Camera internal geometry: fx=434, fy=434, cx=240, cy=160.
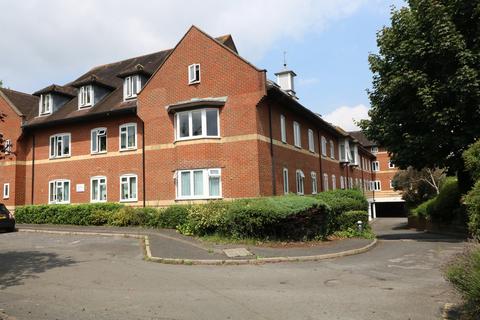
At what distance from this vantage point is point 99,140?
25125 mm

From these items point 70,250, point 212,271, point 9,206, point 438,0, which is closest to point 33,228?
point 9,206

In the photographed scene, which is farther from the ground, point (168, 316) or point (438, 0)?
point (438, 0)

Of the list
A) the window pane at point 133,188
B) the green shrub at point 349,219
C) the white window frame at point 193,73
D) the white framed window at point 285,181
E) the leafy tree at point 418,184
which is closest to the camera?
the green shrub at point 349,219

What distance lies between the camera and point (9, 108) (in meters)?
27.8

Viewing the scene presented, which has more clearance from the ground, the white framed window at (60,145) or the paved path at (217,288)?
the white framed window at (60,145)

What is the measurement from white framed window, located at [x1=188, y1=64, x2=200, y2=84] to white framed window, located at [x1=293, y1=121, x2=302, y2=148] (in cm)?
700

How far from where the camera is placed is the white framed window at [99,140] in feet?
81.8

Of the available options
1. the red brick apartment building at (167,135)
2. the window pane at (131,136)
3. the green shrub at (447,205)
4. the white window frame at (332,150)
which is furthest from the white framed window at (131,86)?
the green shrub at (447,205)

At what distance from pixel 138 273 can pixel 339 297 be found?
17.0ft

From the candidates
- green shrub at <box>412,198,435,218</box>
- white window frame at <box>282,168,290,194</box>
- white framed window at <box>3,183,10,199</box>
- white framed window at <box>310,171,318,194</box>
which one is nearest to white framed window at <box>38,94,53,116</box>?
white framed window at <box>3,183,10,199</box>

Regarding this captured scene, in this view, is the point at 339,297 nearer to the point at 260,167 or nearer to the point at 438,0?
→ the point at 260,167

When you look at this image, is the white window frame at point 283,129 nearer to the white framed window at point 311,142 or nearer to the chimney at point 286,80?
the white framed window at point 311,142

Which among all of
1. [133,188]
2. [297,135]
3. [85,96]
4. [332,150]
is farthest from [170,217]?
[332,150]

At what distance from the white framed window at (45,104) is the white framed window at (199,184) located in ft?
39.1
